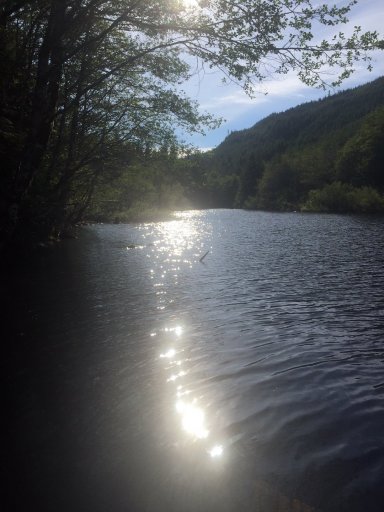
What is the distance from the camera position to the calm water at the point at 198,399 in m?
5.01

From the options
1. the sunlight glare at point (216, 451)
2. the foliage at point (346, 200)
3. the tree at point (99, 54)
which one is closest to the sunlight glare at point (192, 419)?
the sunlight glare at point (216, 451)

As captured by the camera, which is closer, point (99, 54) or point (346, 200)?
point (99, 54)

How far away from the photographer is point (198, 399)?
24.0 feet

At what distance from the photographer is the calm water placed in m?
5.01

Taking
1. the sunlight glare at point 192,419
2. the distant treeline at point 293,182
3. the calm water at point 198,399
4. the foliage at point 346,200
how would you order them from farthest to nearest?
the foliage at point 346,200 → the distant treeline at point 293,182 → the sunlight glare at point 192,419 → the calm water at point 198,399

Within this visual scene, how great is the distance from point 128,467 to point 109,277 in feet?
50.6

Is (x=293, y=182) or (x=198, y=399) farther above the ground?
(x=293, y=182)

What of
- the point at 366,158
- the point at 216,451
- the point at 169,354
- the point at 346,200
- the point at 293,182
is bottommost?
the point at 216,451

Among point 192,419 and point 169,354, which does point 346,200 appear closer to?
point 169,354

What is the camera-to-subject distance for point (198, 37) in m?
13.7

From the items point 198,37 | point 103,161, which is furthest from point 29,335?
point 103,161

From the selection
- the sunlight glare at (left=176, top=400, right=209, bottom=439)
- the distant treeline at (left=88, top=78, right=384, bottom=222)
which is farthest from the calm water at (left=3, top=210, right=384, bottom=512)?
the distant treeline at (left=88, top=78, right=384, bottom=222)

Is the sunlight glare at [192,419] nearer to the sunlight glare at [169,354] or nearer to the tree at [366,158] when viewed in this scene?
the sunlight glare at [169,354]

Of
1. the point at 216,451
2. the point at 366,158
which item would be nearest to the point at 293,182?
the point at 366,158
